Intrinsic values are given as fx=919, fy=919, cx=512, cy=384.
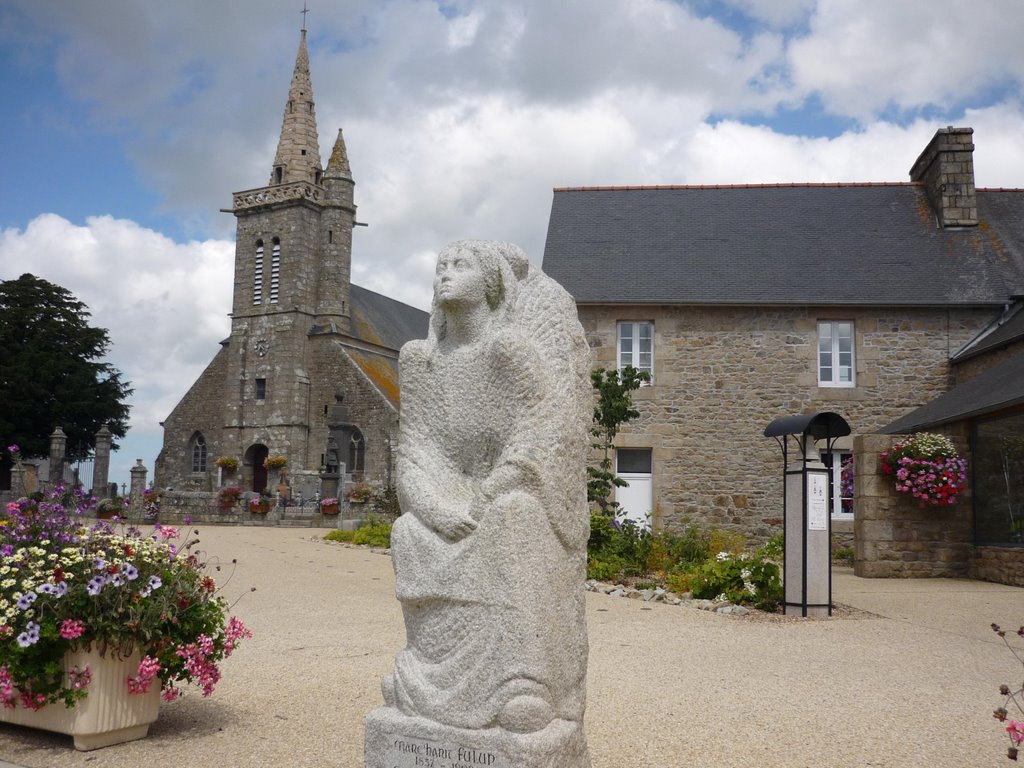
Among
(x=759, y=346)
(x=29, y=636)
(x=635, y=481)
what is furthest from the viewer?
(x=759, y=346)

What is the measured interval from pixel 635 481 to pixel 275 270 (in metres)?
24.6

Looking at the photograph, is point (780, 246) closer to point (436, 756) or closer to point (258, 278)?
point (436, 756)

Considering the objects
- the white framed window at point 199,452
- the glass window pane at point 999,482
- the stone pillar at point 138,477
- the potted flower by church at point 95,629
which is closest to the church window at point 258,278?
the white framed window at point 199,452

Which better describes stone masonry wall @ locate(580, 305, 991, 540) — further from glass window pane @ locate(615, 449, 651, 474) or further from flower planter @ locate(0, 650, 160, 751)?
flower planter @ locate(0, 650, 160, 751)

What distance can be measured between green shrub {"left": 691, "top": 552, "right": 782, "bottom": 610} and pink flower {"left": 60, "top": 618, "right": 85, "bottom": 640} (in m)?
6.99

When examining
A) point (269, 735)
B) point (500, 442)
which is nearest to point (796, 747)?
point (500, 442)

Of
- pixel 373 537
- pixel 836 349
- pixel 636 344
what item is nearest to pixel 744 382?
pixel 836 349

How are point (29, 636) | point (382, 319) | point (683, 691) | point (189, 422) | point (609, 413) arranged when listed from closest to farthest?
point (29, 636) < point (683, 691) < point (609, 413) < point (189, 422) < point (382, 319)

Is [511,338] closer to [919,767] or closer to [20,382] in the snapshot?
[919,767]

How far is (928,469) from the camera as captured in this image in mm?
12695

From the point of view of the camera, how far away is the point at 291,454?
119 feet

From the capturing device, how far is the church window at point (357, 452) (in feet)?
116

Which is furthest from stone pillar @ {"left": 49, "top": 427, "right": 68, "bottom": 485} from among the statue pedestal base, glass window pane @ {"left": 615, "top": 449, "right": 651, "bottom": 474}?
the statue pedestal base

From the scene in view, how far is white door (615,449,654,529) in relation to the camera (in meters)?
17.8
